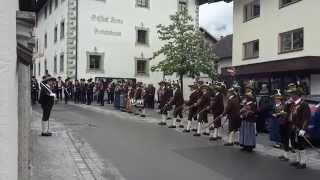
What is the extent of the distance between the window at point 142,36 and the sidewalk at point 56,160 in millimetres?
27630

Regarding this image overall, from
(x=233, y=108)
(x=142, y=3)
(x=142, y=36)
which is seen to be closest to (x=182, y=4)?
(x=142, y=3)

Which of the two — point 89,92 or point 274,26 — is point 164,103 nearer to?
point 274,26

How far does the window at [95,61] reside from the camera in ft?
133

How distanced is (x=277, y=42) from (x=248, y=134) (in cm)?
1454

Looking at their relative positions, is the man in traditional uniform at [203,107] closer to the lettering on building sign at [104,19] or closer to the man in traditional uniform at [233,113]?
the man in traditional uniform at [233,113]

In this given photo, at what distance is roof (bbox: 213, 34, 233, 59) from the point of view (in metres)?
48.5

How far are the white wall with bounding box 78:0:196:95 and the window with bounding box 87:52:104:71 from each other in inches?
11.7

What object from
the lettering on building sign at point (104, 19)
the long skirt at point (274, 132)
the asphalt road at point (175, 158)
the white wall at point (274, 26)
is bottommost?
the asphalt road at point (175, 158)

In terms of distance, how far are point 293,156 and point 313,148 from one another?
2450 millimetres

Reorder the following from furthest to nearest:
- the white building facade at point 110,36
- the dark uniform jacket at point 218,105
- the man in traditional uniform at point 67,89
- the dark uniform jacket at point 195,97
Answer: the white building facade at point 110,36
the man in traditional uniform at point 67,89
the dark uniform jacket at point 195,97
the dark uniform jacket at point 218,105

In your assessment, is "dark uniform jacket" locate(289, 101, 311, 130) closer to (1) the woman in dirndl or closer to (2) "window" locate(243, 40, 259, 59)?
(1) the woman in dirndl

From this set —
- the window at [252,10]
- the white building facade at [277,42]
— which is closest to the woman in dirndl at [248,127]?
the white building facade at [277,42]

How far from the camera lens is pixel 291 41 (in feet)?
86.1
